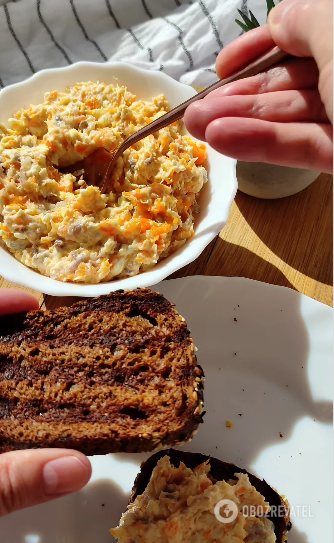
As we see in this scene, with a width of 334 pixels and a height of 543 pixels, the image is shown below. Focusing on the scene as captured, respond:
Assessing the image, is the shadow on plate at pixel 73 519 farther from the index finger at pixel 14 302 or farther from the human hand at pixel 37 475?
the index finger at pixel 14 302

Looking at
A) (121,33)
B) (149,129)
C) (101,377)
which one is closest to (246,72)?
(149,129)

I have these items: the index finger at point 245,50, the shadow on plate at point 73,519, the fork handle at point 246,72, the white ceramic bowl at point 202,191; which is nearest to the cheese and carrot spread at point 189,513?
the shadow on plate at point 73,519

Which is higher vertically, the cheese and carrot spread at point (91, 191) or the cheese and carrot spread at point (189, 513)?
the cheese and carrot spread at point (91, 191)

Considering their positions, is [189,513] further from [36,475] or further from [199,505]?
[36,475]

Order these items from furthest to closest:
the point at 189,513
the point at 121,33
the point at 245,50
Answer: the point at 121,33
the point at 245,50
the point at 189,513

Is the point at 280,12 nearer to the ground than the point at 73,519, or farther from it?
farther from it

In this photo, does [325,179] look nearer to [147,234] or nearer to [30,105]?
[147,234]

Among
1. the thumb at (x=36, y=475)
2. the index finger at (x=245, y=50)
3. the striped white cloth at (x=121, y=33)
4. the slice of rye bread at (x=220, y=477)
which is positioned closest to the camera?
the thumb at (x=36, y=475)
